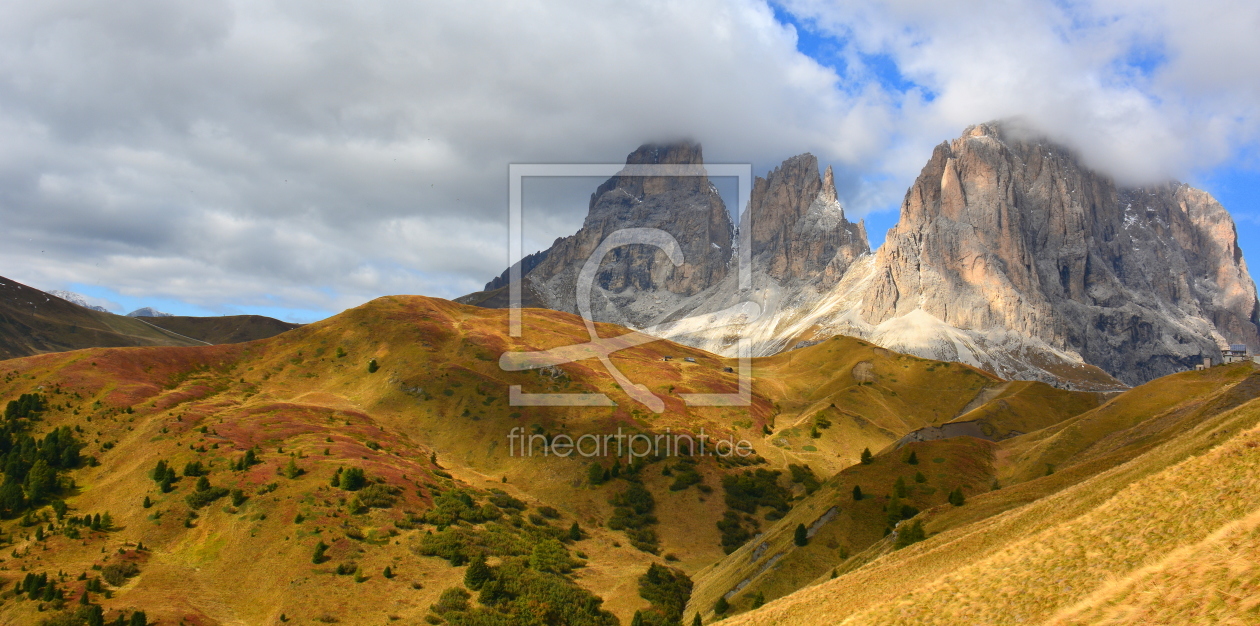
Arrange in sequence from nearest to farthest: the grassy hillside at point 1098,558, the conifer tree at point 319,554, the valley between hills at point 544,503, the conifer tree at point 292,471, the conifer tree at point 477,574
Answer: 1. the grassy hillside at point 1098,558
2. the valley between hills at point 544,503
3. the conifer tree at point 477,574
4. the conifer tree at point 319,554
5. the conifer tree at point 292,471

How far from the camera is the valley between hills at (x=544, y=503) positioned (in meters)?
25.5

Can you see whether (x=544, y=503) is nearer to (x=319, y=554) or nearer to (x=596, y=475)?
(x=596, y=475)

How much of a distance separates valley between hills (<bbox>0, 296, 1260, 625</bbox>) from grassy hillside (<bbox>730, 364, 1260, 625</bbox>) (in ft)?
0.43

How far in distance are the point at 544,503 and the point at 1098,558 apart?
194 ft

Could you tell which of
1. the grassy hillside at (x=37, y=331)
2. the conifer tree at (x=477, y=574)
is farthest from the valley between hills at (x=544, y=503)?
the grassy hillside at (x=37, y=331)

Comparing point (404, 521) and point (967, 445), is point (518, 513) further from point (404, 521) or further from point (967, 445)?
point (967, 445)

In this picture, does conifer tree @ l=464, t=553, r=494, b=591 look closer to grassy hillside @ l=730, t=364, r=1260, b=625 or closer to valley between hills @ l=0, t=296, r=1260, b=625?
valley between hills @ l=0, t=296, r=1260, b=625

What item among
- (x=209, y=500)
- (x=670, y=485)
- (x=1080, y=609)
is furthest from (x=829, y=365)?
(x=1080, y=609)

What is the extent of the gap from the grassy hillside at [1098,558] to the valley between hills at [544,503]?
0.13 m

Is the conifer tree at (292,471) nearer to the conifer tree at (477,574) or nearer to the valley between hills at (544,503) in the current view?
the valley between hills at (544,503)

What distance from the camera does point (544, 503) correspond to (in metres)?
75.2

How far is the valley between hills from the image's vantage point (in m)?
25.5

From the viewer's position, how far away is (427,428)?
90875 mm

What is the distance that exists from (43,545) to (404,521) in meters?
24.3
